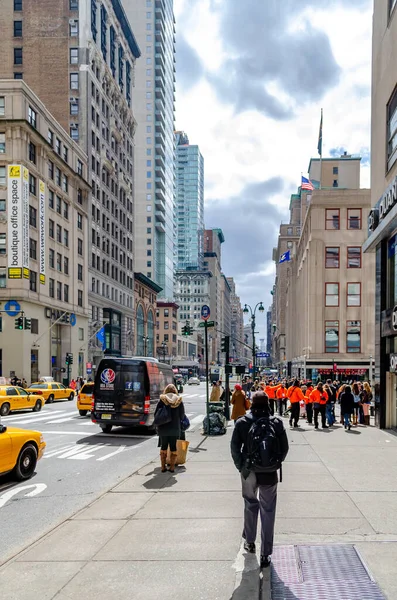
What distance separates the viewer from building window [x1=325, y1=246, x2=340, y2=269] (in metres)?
54.3

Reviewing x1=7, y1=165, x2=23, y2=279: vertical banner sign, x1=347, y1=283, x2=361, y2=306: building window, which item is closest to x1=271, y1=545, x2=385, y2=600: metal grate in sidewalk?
x1=7, y1=165, x2=23, y2=279: vertical banner sign

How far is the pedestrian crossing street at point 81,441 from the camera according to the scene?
551 inches

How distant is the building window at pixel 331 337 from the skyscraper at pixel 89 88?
2652 centimetres

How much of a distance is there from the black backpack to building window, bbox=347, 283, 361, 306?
166 feet

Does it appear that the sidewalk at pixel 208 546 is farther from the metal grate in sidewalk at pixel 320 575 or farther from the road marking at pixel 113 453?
the road marking at pixel 113 453

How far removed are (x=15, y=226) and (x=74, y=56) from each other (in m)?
32.7

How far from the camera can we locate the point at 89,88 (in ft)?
223

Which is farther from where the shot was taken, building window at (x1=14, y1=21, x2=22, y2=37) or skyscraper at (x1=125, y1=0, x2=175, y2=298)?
skyscraper at (x1=125, y1=0, x2=175, y2=298)

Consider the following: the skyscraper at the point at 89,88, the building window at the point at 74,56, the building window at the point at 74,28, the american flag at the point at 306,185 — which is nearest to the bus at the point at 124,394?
the american flag at the point at 306,185

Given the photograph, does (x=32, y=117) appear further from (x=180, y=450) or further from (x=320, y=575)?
(x=320, y=575)

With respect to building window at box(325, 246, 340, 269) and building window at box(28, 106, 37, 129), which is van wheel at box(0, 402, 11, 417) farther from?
building window at box(325, 246, 340, 269)

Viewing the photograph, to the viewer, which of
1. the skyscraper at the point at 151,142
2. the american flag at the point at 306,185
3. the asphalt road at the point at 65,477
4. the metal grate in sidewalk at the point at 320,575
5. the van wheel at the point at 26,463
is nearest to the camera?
the metal grate in sidewalk at the point at 320,575

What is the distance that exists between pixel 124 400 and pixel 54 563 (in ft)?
40.5

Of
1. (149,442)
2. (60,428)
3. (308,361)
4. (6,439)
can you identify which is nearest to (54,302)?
(308,361)
